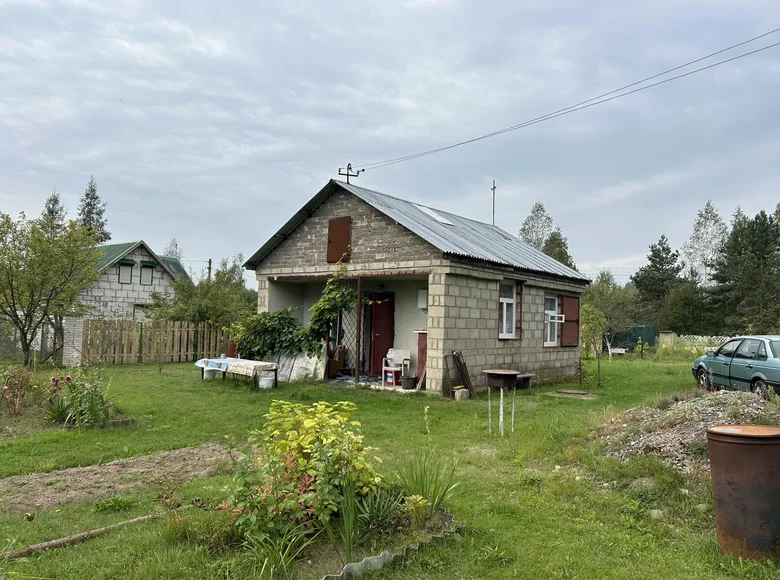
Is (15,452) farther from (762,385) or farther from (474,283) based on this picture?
(762,385)

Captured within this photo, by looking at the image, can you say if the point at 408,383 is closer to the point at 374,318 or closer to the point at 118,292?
the point at 374,318

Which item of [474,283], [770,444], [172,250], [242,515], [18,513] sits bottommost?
[18,513]

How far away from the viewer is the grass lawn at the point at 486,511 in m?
3.62

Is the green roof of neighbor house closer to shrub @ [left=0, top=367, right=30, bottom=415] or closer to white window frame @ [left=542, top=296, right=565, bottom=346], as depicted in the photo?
shrub @ [left=0, top=367, right=30, bottom=415]

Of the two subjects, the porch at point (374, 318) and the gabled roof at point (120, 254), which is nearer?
the porch at point (374, 318)

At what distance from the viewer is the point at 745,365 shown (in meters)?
11.3

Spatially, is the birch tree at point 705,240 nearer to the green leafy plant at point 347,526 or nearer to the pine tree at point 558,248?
the pine tree at point 558,248

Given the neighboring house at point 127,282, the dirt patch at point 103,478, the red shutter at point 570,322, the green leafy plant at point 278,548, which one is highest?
the neighboring house at point 127,282

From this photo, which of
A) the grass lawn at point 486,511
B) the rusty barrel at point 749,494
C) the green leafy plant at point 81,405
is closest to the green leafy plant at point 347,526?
the grass lawn at point 486,511

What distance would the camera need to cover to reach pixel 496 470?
6.07 m

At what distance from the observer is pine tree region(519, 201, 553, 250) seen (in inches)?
1731

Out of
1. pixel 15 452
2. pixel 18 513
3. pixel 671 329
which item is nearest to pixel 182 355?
pixel 15 452

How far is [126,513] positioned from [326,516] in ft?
6.54

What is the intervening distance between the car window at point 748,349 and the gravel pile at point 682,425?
16.8 feet
